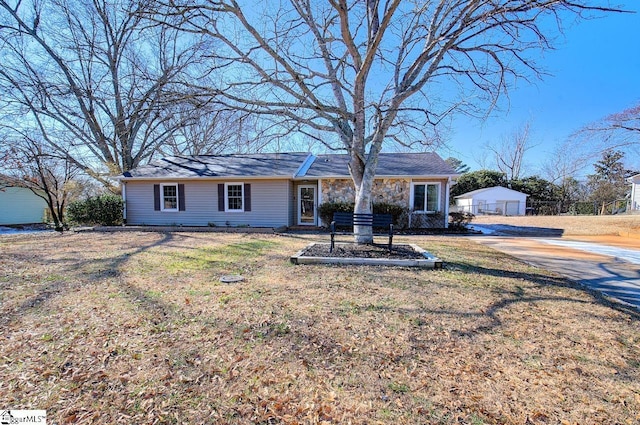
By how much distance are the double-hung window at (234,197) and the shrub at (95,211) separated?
5487mm

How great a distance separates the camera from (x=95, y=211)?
1311 centimetres

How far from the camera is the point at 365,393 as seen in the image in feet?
6.69

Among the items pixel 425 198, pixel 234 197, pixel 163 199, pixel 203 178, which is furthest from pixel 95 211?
pixel 425 198

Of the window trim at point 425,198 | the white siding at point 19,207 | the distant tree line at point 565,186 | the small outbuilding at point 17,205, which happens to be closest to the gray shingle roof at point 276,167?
the window trim at point 425,198

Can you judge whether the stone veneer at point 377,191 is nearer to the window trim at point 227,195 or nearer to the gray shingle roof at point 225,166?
the gray shingle roof at point 225,166

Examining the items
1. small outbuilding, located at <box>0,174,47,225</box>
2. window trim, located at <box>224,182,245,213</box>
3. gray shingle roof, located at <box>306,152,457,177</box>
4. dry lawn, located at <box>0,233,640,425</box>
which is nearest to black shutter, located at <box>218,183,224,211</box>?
window trim, located at <box>224,182,245,213</box>

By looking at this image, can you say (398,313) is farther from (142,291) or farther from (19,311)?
(19,311)

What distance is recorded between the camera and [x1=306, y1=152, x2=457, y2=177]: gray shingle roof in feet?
40.8

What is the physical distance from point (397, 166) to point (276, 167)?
228 inches

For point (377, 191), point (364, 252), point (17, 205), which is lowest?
point (364, 252)

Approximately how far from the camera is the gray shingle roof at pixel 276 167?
12594 millimetres

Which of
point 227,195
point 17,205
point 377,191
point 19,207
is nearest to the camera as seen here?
Answer: point 377,191

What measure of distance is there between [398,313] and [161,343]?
256 cm

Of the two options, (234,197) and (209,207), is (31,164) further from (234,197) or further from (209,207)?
(234,197)
